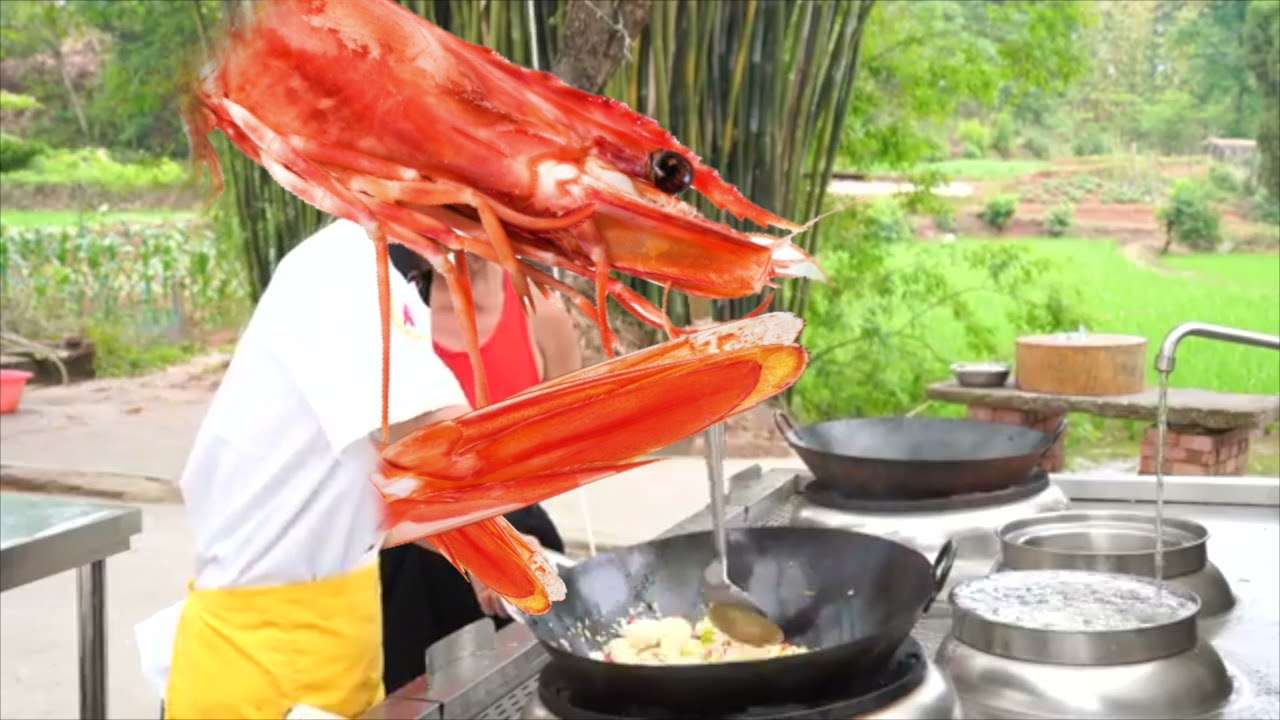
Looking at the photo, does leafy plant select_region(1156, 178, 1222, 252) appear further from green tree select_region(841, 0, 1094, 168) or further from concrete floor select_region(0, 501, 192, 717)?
concrete floor select_region(0, 501, 192, 717)

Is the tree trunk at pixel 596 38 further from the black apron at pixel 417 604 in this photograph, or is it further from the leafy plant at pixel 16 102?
the leafy plant at pixel 16 102

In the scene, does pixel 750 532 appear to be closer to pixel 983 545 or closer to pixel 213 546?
pixel 983 545

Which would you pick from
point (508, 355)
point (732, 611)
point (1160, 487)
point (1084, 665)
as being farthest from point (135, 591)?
point (1084, 665)

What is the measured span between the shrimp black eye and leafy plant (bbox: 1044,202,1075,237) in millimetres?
7051

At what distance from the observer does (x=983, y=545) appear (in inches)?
80.0

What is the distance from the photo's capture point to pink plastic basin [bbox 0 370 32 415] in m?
7.71

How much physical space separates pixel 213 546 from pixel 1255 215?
235 inches

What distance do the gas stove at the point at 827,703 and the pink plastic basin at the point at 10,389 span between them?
731 cm

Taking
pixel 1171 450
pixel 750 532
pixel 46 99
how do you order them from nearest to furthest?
pixel 750 532 → pixel 1171 450 → pixel 46 99

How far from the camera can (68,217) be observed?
9773mm

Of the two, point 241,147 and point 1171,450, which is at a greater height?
point 241,147

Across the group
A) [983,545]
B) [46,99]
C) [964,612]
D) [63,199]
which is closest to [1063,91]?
[983,545]

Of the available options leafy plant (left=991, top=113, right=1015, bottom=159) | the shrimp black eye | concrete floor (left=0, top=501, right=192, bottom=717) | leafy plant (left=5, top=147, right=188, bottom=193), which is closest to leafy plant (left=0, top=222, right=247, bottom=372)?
leafy plant (left=5, top=147, right=188, bottom=193)

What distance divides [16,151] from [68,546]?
789cm
